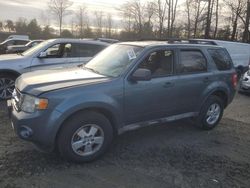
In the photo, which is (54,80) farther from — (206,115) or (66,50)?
(66,50)

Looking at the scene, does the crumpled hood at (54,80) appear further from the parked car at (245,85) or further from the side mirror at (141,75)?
the parked car at (245,85)

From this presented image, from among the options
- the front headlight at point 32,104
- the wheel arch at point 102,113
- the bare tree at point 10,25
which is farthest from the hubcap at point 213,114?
the bare tree at point 10,25

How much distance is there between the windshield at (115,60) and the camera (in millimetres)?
5121

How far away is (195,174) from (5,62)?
19.6ft

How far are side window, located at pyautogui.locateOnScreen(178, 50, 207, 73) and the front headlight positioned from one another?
8.34 feet

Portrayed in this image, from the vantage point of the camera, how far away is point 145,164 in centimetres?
473

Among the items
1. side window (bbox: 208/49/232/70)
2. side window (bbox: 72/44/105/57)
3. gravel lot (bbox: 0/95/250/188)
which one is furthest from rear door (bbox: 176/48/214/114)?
side window (bbox: 72/44/105/57)

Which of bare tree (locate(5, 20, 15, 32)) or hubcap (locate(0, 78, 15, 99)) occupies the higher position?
bare tree (locate(5, 20, 15, 32))

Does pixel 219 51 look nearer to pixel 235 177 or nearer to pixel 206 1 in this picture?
pixel 235 177

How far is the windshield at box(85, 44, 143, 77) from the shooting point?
Answer: 5121 millimetres

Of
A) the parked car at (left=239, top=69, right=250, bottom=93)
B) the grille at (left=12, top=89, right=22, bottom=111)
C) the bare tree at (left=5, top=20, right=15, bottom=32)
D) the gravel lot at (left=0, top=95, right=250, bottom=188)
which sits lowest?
the gravel lot at (left=0, top=95, right=250, bottom=188)

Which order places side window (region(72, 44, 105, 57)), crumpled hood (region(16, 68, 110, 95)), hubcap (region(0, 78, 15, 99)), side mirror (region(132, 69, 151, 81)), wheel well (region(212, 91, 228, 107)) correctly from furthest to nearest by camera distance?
side window (region(72, 44, 105, 57)) → hubcap (region(0, 78, 15, 99)) → wheel well (region(212, 91, 228, 107)) → side mirror (region(132, 69, 151, 81)) → crumpled hood (region(16, 68, 110, 95))

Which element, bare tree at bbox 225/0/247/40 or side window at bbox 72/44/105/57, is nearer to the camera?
side window at bbox 72/44/105/57

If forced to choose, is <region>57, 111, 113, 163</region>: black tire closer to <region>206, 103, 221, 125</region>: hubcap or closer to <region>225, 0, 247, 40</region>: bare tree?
<region>206, 103, 221, 125</region>: hubcap
